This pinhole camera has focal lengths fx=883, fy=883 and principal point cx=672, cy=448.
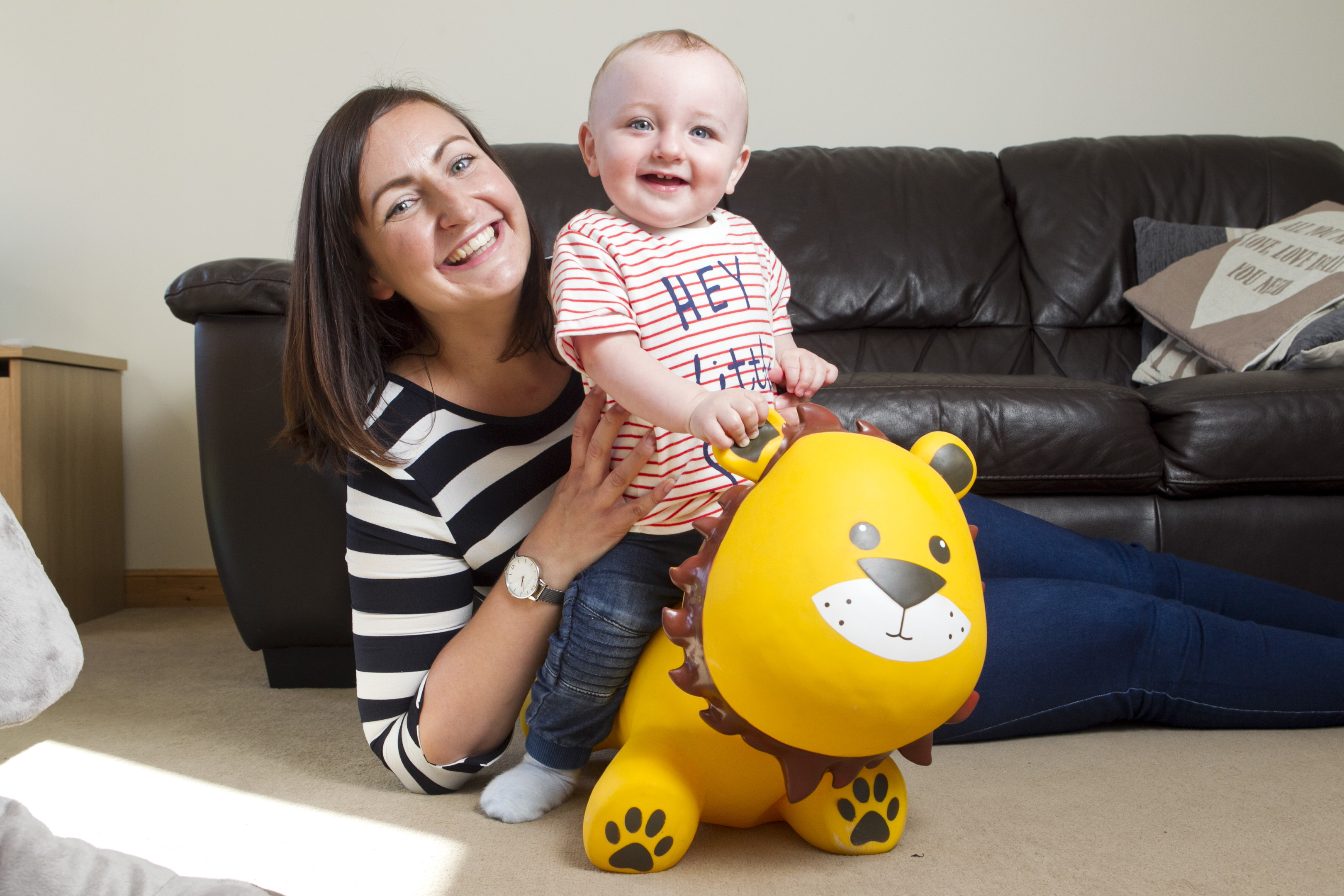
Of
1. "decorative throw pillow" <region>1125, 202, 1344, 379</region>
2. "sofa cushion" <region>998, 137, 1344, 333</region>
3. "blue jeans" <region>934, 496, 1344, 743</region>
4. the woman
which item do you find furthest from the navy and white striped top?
"sofa cushion" <region>998, 137, 1344, 333</region>

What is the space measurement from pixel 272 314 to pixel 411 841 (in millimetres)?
868

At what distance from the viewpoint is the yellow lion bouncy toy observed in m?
0.63

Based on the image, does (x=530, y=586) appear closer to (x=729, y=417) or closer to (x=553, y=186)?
(x=729, y=417)

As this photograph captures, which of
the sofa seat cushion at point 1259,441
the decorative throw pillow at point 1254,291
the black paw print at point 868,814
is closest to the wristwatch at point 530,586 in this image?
the black paw print at point 868,814

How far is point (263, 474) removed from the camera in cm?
137

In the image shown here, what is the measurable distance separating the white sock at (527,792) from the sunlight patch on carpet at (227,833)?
7cm

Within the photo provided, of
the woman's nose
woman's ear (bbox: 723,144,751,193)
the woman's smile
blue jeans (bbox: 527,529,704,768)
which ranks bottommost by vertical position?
blue jeans (bbox: 527,529,704,768)

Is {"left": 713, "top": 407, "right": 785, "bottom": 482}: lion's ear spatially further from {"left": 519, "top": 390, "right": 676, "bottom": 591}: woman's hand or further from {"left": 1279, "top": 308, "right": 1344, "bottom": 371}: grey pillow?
{"left": 1279, "top": 308, "right": 1344, "bottom": 371}: grey pillow

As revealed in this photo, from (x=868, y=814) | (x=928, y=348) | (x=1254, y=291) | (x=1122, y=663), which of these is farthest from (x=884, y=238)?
(x=868, y=814)

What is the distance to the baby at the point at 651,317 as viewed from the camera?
0.82 m

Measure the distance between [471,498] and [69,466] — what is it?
62.8 inches

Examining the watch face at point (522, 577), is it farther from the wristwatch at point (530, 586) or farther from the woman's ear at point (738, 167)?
the woman's ear at point (738, 167)

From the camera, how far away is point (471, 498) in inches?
39.7

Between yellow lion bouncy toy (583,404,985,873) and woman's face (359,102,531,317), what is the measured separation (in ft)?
1.25
